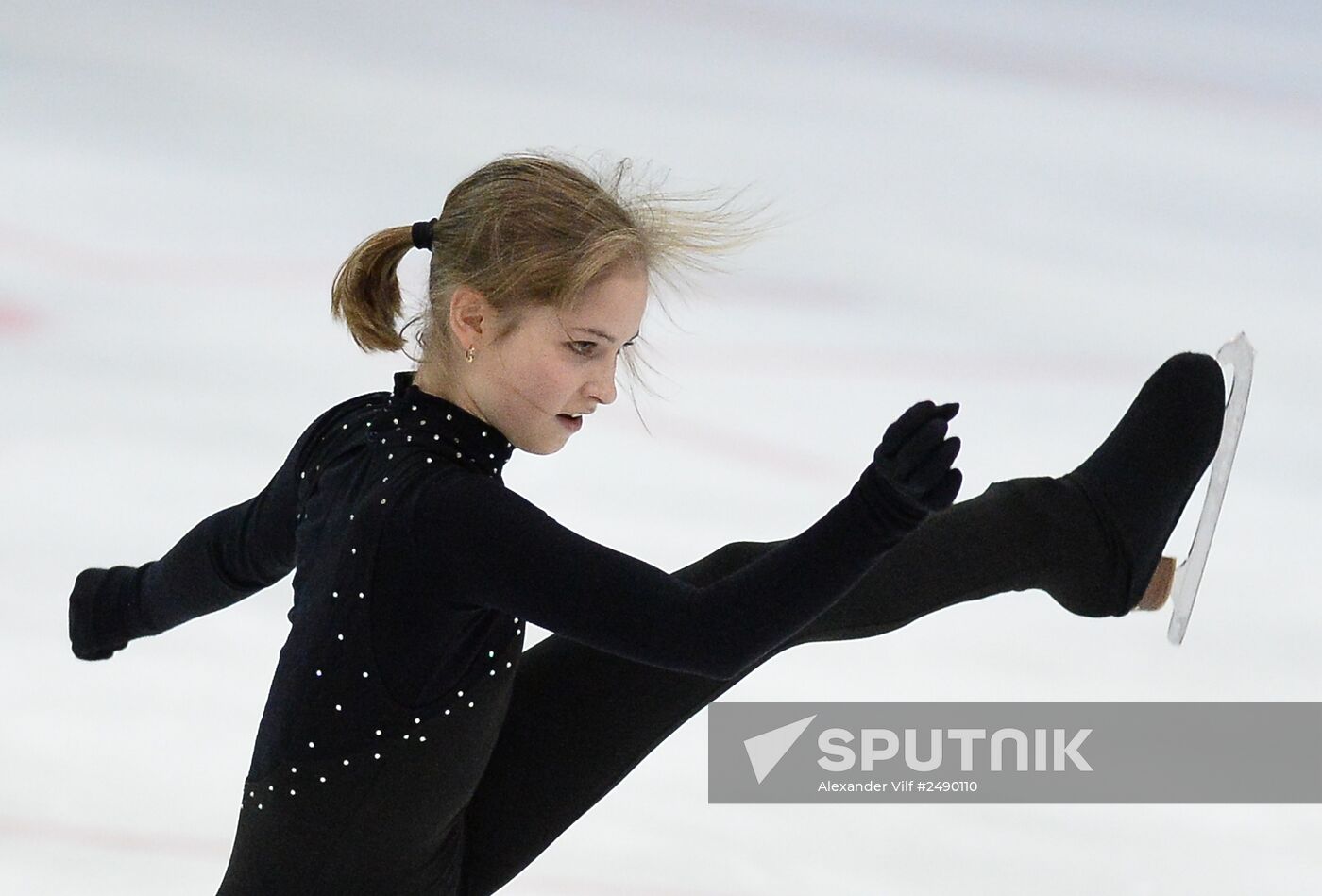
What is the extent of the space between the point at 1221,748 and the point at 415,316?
4.85ft

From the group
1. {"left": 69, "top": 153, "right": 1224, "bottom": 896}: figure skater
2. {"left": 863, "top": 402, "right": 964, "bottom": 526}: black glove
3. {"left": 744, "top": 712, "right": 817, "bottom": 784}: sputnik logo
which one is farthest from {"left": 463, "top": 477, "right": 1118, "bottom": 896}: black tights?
{"left": 744, "top": 712, "right": 817, "bottom": 784}: sputnik logo

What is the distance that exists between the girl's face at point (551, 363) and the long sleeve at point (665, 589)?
0.18m

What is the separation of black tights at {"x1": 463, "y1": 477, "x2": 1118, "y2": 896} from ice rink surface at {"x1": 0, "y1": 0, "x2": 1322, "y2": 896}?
1.59 ft

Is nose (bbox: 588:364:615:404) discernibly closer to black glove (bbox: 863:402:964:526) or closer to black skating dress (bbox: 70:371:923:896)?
black skating dress (bbox: 70:371:923:896)

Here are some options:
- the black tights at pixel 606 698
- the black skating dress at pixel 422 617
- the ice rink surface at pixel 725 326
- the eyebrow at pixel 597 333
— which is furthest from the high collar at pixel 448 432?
the ice rink surface at pixel 725 326

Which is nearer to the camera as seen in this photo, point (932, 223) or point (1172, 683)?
point (1172, 683)

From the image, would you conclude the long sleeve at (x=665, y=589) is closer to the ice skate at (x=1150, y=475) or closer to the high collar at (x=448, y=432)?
the high collar at (x=448, y=432)

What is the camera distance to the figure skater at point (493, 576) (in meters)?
1.35

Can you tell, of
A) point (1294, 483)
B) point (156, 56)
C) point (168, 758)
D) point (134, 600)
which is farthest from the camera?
point (156, 56)

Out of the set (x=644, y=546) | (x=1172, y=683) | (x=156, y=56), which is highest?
(x=156, y=56)

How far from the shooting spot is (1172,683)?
8.23 feet

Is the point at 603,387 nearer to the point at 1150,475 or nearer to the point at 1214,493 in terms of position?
the point at 1150,475

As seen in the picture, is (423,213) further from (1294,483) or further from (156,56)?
(1294,483)

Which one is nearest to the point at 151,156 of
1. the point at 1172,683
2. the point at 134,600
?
the point at 134,600
